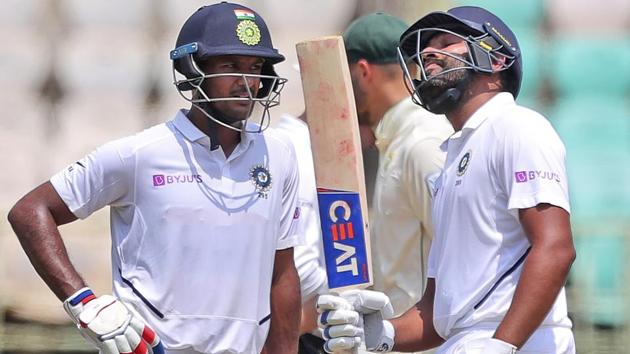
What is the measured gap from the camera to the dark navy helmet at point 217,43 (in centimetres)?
344

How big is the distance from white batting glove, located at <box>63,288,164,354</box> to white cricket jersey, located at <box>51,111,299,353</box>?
148mm

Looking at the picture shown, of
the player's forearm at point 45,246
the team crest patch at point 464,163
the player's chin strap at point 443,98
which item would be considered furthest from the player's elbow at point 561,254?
the player's forearm at point 45,246

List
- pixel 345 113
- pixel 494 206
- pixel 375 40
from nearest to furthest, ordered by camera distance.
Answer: pixel 494 206 → pixel 345 113 → pixel 375 40

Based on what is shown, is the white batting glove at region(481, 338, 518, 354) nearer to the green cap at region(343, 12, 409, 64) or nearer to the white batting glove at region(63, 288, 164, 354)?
the white batting glove at region(63, 288, 164, 354)

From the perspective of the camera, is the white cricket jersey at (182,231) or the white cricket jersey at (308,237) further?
the white cricket jersey at (308,237)

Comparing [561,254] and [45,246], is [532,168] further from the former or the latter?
[45,246]

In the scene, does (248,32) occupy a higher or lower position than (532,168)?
higher

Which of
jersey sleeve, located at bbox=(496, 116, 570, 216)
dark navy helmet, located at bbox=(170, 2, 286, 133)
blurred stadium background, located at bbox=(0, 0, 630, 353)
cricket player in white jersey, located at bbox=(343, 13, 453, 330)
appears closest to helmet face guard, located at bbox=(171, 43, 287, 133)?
dark navy helmet, located at bbox=(170, 2, 286, 133)

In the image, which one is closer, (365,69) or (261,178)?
(261,178)

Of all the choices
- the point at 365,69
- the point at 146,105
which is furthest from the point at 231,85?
the point at 146,105

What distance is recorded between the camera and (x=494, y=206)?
130 inches

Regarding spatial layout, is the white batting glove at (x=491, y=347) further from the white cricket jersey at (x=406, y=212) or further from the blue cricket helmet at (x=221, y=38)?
the white cricket jersey at (x=406, y=212)

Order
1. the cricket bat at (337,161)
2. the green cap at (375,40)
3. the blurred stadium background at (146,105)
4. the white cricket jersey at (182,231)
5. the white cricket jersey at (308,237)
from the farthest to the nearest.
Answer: the blurred stadium background at (146,105) < the green cap at (375,40) < the white cricket jersey at (308,237) < the cricket bat at (337,161) < the white cricket jersey at (182,231)

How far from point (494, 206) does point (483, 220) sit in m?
0.04
